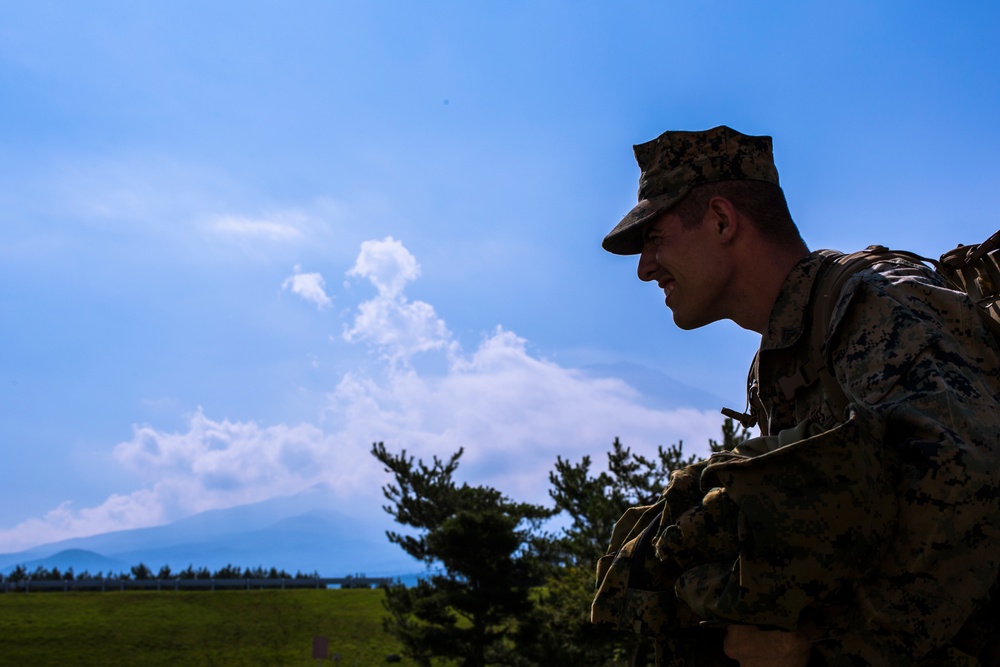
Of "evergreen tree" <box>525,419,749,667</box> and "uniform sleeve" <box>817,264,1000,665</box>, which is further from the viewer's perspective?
"evergreen tree" <box>525,419,749,667</box>

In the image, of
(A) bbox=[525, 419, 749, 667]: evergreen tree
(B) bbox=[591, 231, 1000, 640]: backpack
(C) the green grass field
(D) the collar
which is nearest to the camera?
(B) bbox=[591, 231, 1000, 640]: backpack

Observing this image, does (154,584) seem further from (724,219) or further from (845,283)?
(845,283)

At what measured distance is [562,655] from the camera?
30.5m

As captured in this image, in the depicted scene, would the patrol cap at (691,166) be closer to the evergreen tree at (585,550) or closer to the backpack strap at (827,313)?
the backpack strap at (827,313)

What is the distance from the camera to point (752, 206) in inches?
106

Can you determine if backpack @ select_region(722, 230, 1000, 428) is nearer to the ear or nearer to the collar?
the collar

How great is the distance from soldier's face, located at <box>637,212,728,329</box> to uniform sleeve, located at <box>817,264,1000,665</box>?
73cm

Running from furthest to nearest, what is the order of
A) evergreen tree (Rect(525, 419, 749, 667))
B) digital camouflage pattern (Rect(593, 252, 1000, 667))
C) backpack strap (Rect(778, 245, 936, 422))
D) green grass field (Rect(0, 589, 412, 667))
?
1. green grass field (Rect(0, 589, 412, 667))
2. evergreen tree (Rect(525, 419, 749, 667))
3. backpack strap (Rect(778, 245, 936, 422))
4. digital camouflage pattern (Rect(593, 252, 1000, 667))

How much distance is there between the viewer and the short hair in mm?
2674

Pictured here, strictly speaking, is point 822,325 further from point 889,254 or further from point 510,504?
point 510,504

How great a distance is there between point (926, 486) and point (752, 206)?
113cm

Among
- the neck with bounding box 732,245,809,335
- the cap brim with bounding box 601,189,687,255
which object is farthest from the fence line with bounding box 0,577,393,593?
the neck with bounding box 732,245,809,335

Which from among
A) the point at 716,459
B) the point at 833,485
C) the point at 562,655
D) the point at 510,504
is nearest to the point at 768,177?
Result: the point at 716,459

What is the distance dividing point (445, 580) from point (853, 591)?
31.4m
